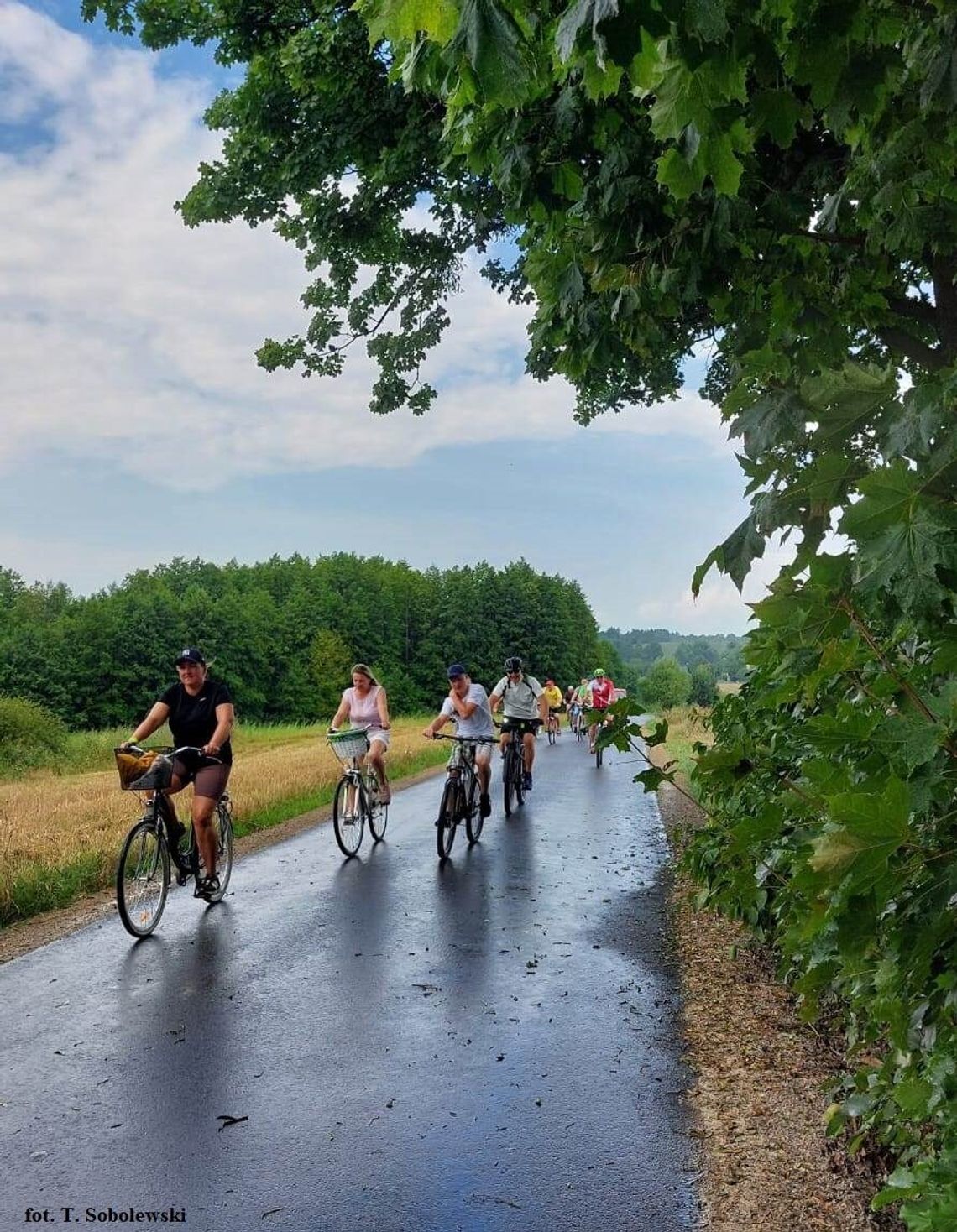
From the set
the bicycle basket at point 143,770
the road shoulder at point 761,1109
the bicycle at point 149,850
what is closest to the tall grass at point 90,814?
the bicycle at point 149,850

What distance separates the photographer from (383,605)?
11425cm

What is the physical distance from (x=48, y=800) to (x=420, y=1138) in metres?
15.4

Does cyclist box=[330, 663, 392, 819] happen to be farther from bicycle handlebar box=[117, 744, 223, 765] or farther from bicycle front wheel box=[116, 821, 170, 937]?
bicycle front wheel box=[116, 821, 170, 937]

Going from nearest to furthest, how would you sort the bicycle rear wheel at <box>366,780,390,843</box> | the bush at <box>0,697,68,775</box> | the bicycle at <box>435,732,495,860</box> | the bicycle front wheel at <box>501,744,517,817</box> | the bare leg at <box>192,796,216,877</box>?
the bare leg at <box>192,796,216,877</box> < the bicycle at <box>435,732,495,860</box> < the bicycle rear wheel at <box>366,780,390,843</box> < the bicycle front wheel at <box>501,744,517,817</box> < the bush at <box>0,697,68,775</box>

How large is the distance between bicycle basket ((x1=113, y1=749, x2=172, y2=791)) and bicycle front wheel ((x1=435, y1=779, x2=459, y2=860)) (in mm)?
3315

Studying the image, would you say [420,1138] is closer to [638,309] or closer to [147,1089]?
[147,1089]

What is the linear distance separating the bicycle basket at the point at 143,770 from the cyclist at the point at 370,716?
381 cm

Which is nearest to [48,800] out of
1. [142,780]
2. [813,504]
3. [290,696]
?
[142,780]

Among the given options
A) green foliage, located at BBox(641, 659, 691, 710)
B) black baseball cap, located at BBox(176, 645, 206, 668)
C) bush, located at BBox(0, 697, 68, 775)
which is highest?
black baseball cap, located at BBox(176, 645, 206, 668)

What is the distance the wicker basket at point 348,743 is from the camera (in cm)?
1070

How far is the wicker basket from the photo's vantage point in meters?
10.7

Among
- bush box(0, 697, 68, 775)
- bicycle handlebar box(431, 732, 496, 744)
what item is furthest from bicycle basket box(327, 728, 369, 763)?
bush box(0, 697, 68, 775)

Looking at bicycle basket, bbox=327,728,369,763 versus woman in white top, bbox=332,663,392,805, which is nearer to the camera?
bicycle basket, bbox=327,728,369,763

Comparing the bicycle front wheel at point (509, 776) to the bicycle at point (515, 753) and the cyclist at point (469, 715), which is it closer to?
the bicycle at point (515, 753)
